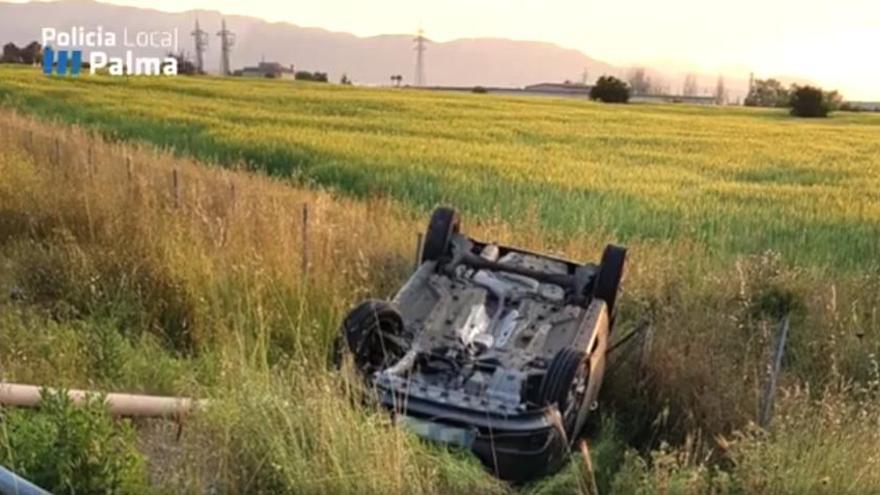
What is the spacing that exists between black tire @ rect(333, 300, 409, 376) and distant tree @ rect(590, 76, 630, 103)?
68510 mm

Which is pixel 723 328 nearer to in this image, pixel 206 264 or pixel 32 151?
pixel 206 264

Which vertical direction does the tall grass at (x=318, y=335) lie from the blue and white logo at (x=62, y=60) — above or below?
below

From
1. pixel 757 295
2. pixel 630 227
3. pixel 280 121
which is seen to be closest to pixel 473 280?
pixel 757 295

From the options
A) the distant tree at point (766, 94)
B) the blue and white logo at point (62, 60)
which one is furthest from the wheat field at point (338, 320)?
the distant tree at point (766, 94)

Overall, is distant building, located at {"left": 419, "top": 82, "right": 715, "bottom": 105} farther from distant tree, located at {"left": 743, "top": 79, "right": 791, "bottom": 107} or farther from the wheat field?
the wheat field

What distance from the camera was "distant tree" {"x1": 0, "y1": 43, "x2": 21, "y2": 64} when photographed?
7500cm

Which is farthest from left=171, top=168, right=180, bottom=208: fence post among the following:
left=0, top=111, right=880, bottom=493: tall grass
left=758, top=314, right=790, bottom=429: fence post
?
left=758, top=314, right=790, bottom=429: fence post

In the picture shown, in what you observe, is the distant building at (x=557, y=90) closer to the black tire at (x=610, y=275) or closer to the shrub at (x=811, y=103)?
the shrub at (x=811, y=103)

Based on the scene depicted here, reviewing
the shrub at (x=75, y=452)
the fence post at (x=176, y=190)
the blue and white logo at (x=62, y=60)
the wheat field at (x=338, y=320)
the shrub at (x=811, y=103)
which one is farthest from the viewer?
the shrub at (x=811, y=103)

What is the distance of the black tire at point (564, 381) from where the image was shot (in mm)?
3984

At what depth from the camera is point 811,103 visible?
5781cm

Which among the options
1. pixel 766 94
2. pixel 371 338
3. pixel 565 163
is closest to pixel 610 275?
pixel 371 338

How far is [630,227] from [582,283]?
14.6 feet

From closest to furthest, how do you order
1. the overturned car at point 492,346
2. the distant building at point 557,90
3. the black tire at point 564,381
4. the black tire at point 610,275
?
the overturned car at point 492,346 → the black tire at point 564,381 → the black tire at point 610,275 → the distant building at point 557,90
